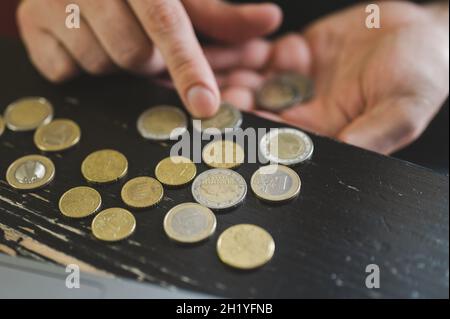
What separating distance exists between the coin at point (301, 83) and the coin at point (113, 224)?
504 millimetres

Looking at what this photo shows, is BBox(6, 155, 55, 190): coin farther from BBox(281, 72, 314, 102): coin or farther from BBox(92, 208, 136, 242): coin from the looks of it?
BBox(281, 72, 314, 102): coin

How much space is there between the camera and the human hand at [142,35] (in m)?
0.83

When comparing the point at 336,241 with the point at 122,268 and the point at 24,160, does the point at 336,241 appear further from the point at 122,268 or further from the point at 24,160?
the point at 24,160

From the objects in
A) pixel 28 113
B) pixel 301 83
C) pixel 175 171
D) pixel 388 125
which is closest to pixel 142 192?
pixel 175 171

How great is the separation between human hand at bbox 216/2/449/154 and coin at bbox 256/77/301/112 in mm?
19

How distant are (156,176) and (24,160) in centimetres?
22

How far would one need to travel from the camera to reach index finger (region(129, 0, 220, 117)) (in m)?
0.81

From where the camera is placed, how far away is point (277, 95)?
1.06 m

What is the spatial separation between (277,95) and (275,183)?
1.27ft

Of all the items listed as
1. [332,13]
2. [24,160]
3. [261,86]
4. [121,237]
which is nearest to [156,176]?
[121,237]

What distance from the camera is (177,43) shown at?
32.7 inches

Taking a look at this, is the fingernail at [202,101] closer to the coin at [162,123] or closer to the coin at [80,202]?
the coin at [162,123]

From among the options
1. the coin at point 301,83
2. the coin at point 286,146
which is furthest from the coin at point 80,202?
the coin at point 301,83

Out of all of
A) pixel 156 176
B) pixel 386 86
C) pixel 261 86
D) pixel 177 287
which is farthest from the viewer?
pixel 261 86
